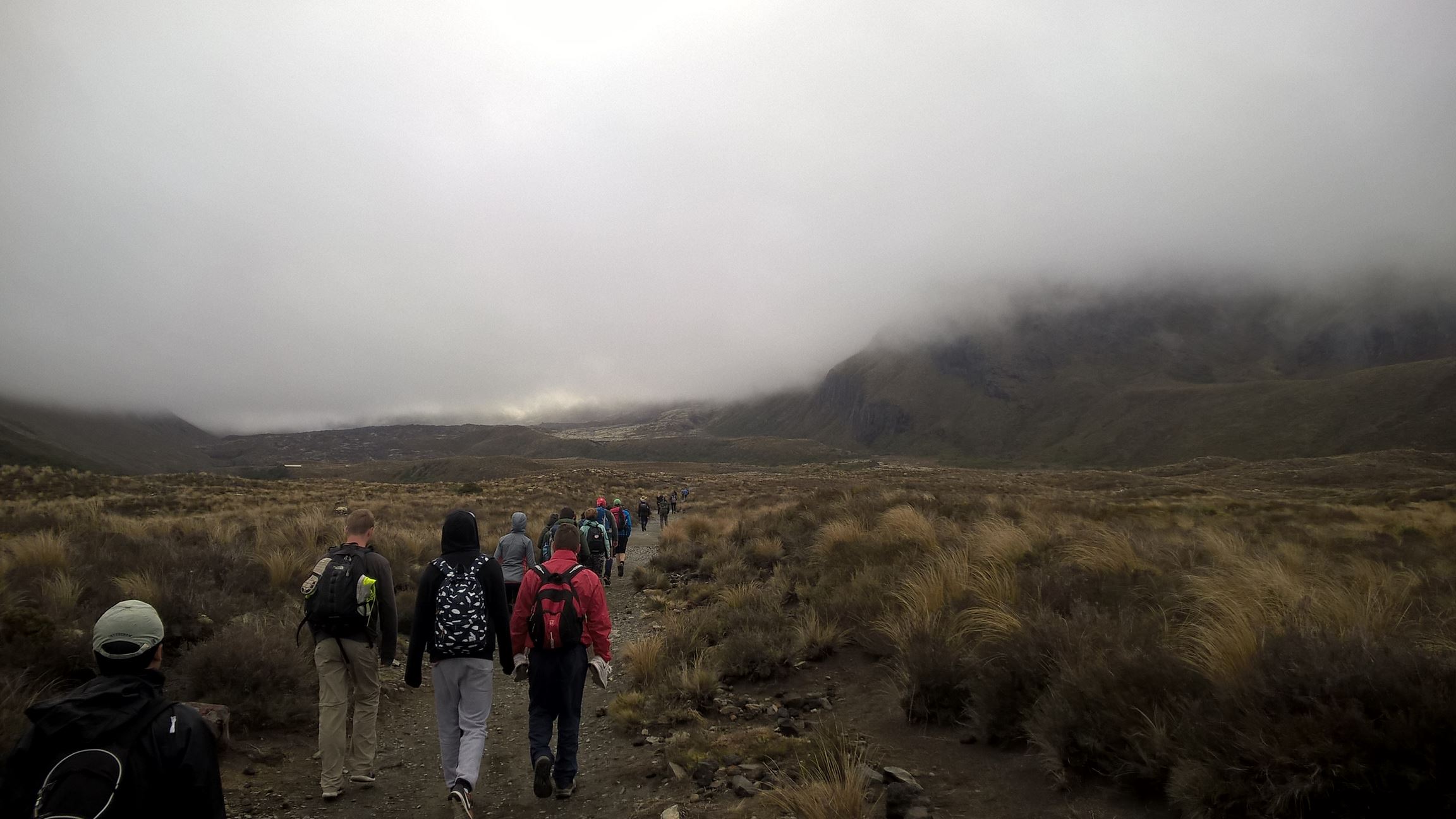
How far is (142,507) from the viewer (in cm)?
2612

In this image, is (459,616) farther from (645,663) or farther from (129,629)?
(645,663)

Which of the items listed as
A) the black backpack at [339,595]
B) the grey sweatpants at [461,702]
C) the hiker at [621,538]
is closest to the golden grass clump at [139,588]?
the black backpack at [339,595]

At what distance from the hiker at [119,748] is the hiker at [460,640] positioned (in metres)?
2.65

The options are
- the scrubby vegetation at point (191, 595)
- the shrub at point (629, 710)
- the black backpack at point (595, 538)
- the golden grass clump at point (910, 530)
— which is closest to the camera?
the scrubby vegetation at point (191, 595)

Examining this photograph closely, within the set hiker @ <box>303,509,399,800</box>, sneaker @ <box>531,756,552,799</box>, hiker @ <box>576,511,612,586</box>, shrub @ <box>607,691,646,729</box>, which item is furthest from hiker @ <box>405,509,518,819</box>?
hiker @ <box>576,511,612,586</box>

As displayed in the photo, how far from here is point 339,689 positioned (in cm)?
612

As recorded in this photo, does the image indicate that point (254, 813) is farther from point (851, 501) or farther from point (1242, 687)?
point (851, 501)

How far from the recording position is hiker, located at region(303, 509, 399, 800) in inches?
233

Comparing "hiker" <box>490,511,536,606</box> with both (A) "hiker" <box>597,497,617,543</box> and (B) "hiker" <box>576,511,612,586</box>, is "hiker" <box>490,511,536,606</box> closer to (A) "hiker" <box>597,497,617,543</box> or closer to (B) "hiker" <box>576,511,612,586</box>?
(B) "hiker" <box>576,511,612,586</box>

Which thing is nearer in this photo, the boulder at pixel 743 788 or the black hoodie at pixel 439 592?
the boulder at pixel 743 788

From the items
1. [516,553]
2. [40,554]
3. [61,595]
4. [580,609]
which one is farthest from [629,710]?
[40,554]

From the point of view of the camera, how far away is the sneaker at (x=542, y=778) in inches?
217

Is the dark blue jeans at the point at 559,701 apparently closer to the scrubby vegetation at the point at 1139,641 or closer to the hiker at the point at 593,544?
the scrubby vegetation at the point at 1139,641

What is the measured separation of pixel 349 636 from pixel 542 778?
2.32m
